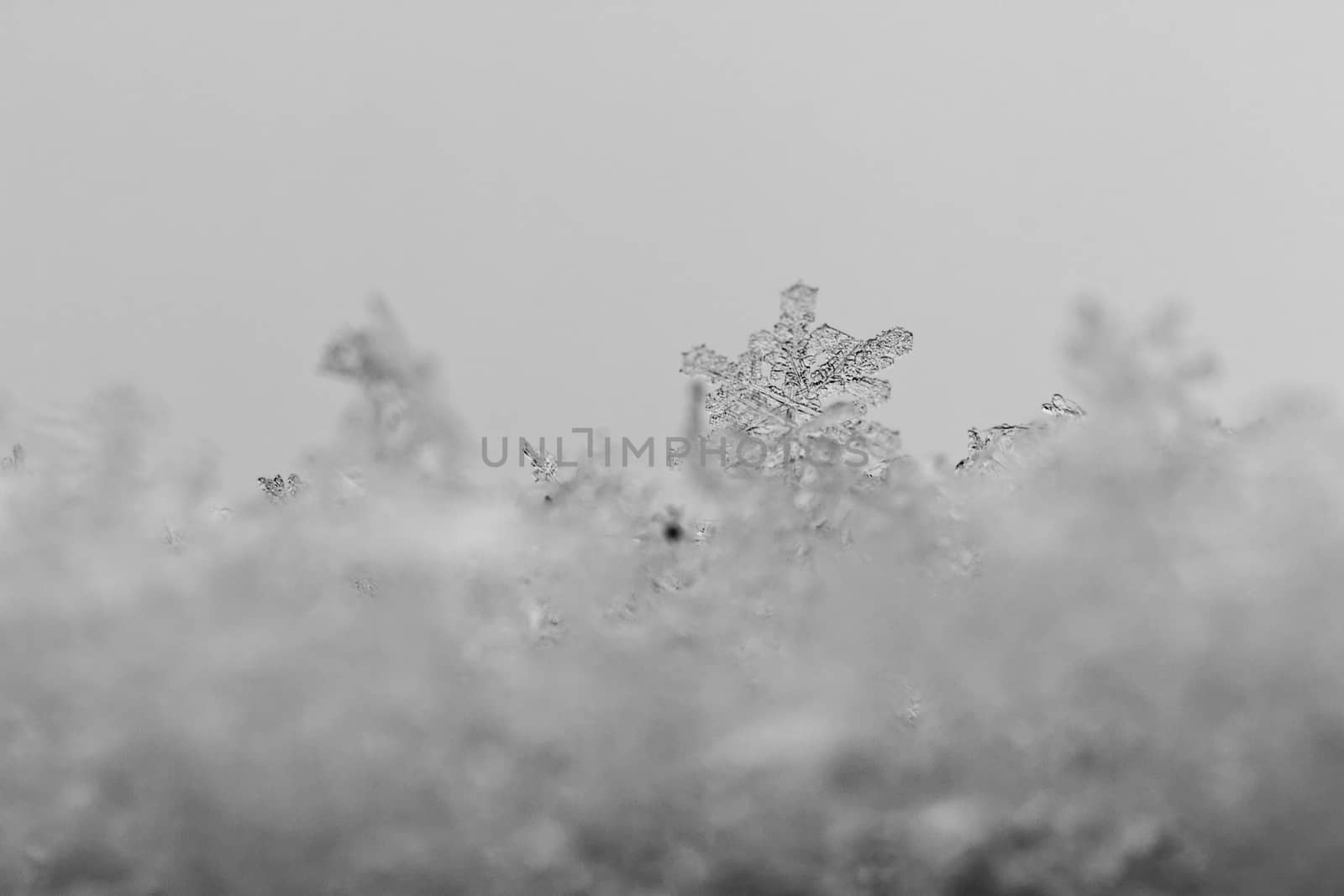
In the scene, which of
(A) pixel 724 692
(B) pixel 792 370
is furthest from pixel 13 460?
(B) pixel 792 370

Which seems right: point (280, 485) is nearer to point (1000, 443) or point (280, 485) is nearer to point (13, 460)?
point (13, 460)

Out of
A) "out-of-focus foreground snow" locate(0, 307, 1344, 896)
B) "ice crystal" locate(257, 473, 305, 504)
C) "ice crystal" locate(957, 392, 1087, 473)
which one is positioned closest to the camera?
"out-of-focus foreground snow" locate(0, 307, 1344, 896)

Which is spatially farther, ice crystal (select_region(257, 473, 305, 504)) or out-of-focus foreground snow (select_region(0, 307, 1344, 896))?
ice crystal (select_region(257, 473, 305, 504))

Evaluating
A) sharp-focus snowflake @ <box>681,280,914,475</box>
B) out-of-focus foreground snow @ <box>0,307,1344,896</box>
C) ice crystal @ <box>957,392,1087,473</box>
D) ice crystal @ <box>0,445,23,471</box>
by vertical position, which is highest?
sharp-focus snowflake @ <box>681,280,914,475</box>

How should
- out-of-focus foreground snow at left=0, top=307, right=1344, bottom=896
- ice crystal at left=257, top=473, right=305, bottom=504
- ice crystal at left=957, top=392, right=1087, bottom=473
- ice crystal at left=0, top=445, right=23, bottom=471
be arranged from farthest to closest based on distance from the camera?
ice crystal at left=257, top=473, right=305, bottom=504 → ice crystal at left=957, top=392, right=1087, bottom=473 → ice crystal at left=0, top=445, right=23, bottom=471 → out-of-focus foreground snow at left=0, top=307, right=1344, bottom=896

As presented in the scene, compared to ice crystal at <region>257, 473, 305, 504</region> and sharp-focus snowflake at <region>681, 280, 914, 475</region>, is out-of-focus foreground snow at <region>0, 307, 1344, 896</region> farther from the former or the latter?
ice crystal at <region>257, 473, 305, 504</region>

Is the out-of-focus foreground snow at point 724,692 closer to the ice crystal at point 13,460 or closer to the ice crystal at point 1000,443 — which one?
the ice crystal at point 13,460

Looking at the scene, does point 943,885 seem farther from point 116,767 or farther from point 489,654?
point 116,767

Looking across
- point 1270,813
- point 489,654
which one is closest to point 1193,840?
point 1270,813

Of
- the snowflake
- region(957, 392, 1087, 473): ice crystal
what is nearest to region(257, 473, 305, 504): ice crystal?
the snowflake
